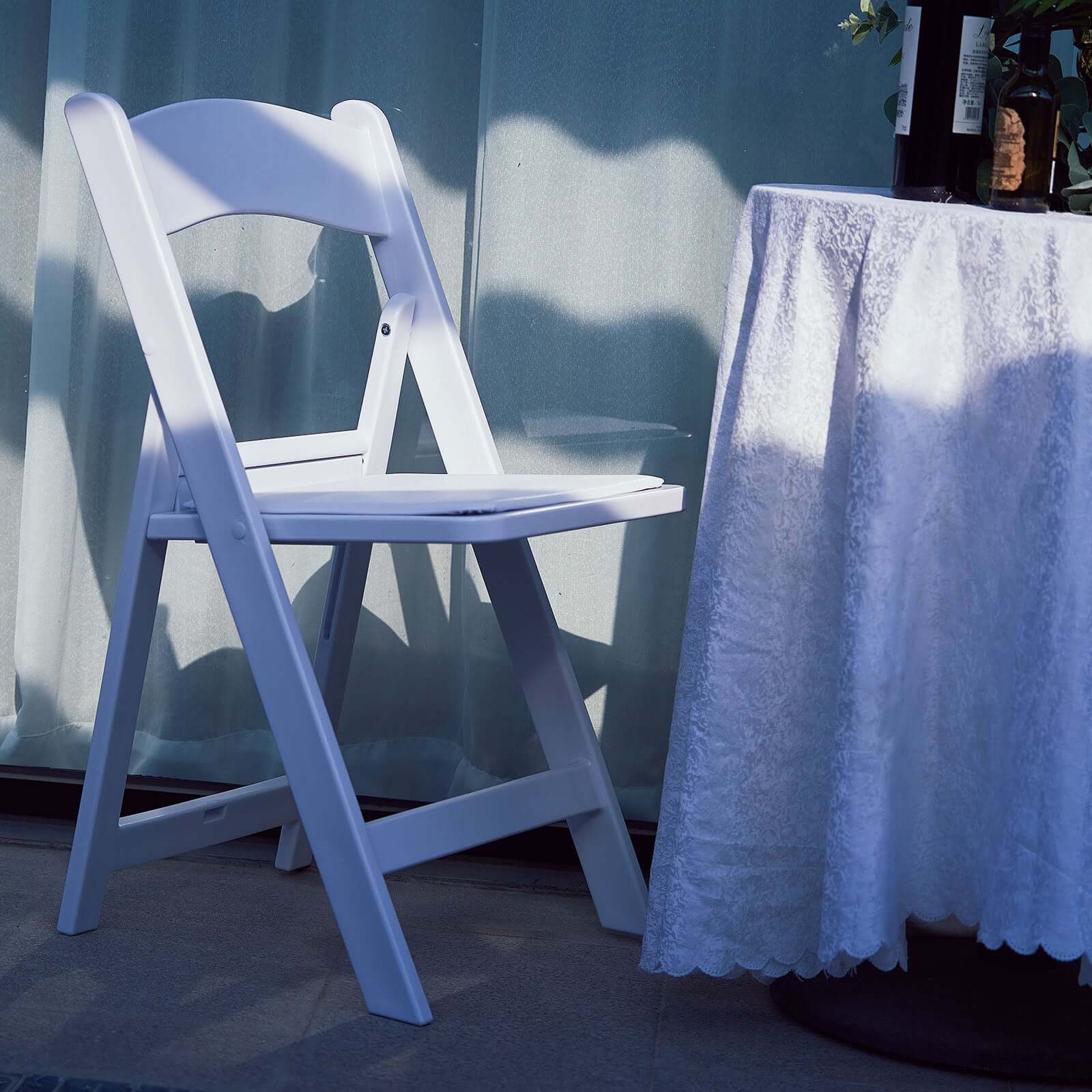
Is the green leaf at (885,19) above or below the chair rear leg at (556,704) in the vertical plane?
above

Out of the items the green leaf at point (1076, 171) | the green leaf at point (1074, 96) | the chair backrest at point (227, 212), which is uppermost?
the green leaf at point (1074, 96)

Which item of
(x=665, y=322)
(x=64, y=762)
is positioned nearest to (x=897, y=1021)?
(x=665, y=322)

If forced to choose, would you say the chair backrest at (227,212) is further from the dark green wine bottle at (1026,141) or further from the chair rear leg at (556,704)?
the dark green wine bottle at (1026,141)

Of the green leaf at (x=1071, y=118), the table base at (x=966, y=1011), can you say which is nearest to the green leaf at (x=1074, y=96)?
the green leaf at (x=1071, y=118)

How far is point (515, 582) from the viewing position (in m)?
1.39

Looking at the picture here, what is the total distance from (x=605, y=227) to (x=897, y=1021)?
2.95 feet

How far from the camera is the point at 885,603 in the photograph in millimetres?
1043

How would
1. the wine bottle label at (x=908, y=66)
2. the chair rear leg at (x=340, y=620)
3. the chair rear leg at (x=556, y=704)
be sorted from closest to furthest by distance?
the wine bottle label at (x=908, y=66), the chair rear leg at (x=556, y=704), the chair rear leg at (x=340, y=620)

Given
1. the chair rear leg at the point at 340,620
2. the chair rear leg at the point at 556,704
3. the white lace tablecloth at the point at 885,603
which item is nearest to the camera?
the white lace tablecloth at the point at 885,603

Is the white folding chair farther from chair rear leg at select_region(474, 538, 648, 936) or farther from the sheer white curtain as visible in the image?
the sheer white curtain

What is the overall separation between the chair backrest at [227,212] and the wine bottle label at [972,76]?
55 cm

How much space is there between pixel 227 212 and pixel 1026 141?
693 mm

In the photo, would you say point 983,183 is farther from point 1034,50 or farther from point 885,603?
point 885,603

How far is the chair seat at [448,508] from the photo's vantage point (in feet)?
3.59
